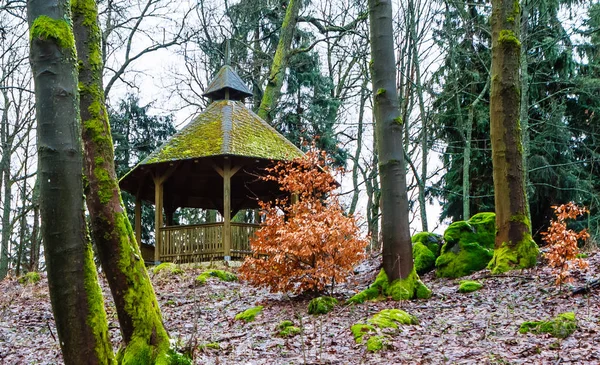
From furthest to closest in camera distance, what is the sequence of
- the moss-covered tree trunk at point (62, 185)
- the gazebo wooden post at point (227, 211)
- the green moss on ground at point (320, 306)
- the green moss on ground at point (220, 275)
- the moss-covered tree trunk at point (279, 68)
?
the moss-covered tree trunk at point (279, 68) < the gazebo wooden post at point (227, 211) < the green moss on ground at point (220, 275) < the green moss on ground at point (320, 306) < the moss-covered tree trunk at point (62, 185)

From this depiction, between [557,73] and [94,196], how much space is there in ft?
52.0

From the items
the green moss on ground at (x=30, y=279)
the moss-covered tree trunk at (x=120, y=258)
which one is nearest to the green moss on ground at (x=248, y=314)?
the moss-covered tree trunk at (x=120, y=258)

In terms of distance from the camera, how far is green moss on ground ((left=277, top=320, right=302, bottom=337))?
6.61 metres

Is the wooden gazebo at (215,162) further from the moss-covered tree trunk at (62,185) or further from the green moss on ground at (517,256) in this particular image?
the moss-covered tree trunk at (62,185)

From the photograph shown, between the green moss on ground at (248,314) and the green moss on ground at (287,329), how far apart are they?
924 millimetres

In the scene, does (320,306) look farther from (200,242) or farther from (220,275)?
(200,242)

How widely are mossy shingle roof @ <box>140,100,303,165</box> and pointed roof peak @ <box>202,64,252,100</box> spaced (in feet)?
1.22

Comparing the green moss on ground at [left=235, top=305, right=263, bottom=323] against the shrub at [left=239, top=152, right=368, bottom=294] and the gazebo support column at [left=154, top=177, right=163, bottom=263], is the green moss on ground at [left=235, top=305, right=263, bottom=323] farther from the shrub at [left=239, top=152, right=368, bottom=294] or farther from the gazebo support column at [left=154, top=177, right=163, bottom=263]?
the gazebo support column at [left=154, top=177, right=163, bottom=263]

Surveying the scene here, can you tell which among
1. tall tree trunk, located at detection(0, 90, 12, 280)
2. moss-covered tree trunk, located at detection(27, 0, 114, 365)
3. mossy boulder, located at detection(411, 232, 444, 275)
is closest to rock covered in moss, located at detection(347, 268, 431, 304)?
mossy boulder, located at detection(411, 232, 444, 275)

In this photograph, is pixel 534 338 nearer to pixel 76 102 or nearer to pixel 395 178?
pixel 395 178

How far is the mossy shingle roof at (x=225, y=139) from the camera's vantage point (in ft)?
47.8

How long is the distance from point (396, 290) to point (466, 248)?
267 centimetres

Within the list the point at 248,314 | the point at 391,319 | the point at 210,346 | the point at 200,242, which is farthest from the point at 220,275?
the point at 391,319

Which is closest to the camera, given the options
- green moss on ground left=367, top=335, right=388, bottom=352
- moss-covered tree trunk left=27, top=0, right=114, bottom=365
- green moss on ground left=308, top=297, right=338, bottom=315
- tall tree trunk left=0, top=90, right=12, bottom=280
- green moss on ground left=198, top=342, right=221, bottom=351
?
moss-covered tree trunk left=27, top=0, right=114, bottom=365
